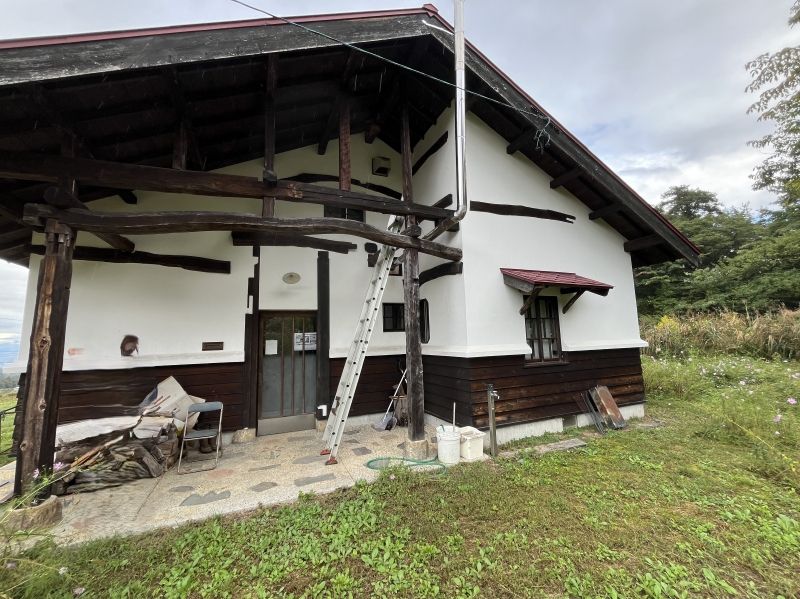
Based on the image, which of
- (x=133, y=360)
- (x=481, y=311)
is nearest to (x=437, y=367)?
(x=481, y=311)

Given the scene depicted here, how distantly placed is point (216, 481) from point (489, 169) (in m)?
5.89

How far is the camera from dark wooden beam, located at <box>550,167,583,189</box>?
17.4 ft

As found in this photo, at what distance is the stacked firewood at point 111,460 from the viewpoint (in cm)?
337

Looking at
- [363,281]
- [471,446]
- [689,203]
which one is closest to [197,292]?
[363,281]

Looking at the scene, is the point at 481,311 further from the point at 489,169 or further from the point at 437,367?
the point at 489,169

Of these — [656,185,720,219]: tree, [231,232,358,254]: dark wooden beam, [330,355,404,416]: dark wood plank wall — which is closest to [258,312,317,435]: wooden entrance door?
[330,355,404,416]: dark wood plank wall

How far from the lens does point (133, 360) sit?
177 inches

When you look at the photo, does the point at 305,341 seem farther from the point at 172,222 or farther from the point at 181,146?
the point at 181,146

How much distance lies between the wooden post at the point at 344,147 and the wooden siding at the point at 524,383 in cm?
300

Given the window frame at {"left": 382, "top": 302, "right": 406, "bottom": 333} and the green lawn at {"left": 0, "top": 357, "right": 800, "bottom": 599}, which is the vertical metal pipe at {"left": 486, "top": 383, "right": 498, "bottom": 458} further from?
the window frame at {"left": 382, "top": 302, "right": 406, "bottom": 333}

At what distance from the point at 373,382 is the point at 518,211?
13.3ft

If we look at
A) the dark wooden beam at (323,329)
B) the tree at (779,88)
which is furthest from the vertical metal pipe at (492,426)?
the tree at (779,88)

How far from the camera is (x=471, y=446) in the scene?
4.05 m

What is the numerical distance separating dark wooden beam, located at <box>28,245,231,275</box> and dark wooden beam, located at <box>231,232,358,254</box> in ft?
1.65
